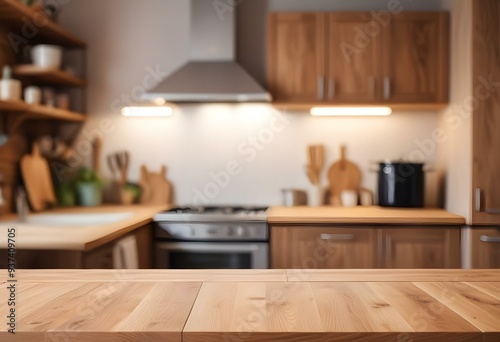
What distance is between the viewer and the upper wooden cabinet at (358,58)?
3.31 meters

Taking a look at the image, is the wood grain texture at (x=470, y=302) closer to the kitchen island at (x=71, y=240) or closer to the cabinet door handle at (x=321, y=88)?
the kitchen island at (x=71, y=240)

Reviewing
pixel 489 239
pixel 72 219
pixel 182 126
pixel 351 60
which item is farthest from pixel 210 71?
pixel 489 239

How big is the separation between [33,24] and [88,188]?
3.75 ft

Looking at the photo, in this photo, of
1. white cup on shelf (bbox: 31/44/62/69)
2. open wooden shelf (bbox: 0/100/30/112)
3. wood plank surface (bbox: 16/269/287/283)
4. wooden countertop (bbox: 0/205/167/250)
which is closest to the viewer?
wood plank surface (bbox: 16/269/287/283)

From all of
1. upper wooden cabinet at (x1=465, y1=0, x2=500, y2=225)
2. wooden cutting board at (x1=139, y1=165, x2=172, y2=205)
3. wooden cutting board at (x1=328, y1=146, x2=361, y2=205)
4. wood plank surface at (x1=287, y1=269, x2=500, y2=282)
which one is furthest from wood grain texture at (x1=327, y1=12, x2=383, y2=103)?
wood plank surface at (x1=287, y1=269, x2=500, y2=282)

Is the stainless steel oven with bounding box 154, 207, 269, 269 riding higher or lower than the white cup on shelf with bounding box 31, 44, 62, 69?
lower

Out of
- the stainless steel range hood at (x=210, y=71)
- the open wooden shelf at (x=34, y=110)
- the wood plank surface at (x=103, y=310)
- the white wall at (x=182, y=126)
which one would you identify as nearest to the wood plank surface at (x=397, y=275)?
the wood plank surface at (x=103, y=310)

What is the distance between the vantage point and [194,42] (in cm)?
340

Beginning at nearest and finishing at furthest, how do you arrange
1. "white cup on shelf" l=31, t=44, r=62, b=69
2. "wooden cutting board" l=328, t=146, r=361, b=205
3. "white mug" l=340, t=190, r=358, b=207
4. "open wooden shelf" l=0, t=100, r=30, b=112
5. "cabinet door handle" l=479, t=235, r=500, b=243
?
"open wooden shelf" l=0, t=100, r=30, b=112 < "cabinet door handle" l=479, t=235, r=500, b=243 < "white cup on shelf" l=31, t=44, r=62, b=69 < "white mug" l=340, t=190, r=358, b=207 < "wooden cutting board" l=328, t=146, r=361, b=205

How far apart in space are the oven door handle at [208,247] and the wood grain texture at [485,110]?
4.23 feet

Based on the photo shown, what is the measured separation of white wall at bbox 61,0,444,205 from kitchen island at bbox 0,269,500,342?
2.25 metres

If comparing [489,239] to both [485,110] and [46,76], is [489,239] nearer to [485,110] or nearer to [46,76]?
[485,110]

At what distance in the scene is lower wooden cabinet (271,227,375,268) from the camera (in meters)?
3.00

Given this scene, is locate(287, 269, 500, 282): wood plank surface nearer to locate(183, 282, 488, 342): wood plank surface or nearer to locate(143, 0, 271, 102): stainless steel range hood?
locate(183, 282, 488, 342): wood plank surface
